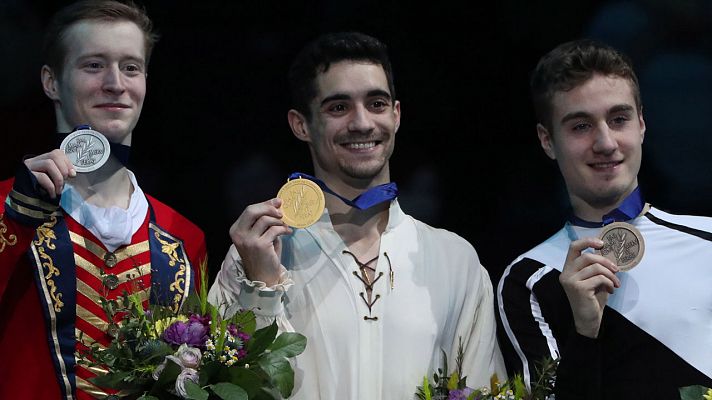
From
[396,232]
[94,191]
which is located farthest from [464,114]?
[94,191]

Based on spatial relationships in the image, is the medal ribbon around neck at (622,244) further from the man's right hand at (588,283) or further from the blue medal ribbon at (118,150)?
the blue medal ribbon at (118,150)

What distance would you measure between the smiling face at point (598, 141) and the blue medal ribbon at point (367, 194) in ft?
2.14

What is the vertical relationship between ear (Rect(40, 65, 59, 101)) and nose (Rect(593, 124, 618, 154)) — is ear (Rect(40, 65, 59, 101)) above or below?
above

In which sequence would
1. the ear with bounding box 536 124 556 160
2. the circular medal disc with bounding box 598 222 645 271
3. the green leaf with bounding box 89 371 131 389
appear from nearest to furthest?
the green leaf with bounding box 89 371 131 389, the circular medal disc with bounding box 598 222 645 271, the ear with bounding box 536 124 556 160

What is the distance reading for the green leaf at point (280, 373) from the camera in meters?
4.04

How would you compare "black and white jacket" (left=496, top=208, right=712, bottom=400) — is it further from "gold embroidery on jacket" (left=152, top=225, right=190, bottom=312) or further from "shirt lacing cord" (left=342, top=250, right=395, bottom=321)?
"gold embroidery on jacket" (left=152, top=225, right=190, bottom=312)

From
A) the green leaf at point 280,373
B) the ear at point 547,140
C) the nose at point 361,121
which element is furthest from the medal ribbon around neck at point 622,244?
the green leaf at point 280,373

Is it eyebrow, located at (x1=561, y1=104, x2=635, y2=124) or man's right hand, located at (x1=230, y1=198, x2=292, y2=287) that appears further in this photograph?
eyebrow, located at (x1=561, y1=104, x2=635, y2=124)

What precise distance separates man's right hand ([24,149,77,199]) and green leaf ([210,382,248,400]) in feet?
2.68

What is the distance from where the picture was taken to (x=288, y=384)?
4082 millimetres

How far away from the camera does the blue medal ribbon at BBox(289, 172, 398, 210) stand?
453cm

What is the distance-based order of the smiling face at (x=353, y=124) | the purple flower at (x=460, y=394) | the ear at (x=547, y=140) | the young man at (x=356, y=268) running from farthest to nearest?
1. the ear at (x=547, y=140)
2. the smiling face at (x=353, y=124)
3. the young man at (x=356, y=268)
4. the purple flower at (x=460, y=394)

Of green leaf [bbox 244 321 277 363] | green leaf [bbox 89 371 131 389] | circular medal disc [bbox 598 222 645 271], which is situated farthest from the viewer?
circular medal disc [bbox 598 222 645 271]

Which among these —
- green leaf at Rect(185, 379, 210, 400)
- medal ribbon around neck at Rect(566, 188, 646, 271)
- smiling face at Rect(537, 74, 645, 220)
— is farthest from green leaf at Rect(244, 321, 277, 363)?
smiling face at Rect(537, 74, 645, 220)
